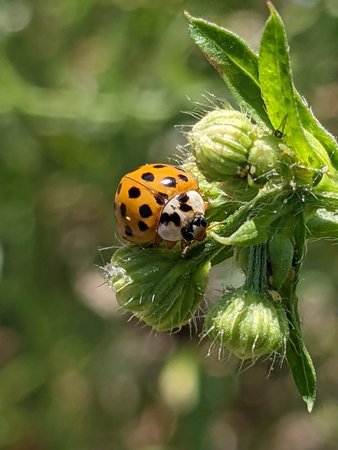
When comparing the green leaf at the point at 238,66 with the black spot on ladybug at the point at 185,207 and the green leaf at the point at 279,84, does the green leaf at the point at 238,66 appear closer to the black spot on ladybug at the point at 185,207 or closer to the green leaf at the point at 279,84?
the green leaf at the point at 279,84

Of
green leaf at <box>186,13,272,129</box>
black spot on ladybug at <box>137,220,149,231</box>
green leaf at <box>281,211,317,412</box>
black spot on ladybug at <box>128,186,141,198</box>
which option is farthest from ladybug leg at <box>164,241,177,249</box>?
green leaf at <box>186,13,272,129</box>

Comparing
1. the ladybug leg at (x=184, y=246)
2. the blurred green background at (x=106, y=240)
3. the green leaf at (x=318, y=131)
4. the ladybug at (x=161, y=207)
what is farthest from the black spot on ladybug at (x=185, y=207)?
the blurred green background at (x=106, y=240)

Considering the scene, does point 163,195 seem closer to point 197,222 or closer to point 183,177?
point 183,177

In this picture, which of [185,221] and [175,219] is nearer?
[185,221]

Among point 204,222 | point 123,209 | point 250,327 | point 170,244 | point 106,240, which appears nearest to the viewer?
point 250,327

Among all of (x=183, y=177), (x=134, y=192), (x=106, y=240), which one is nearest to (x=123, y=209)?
(x=134, y=192)

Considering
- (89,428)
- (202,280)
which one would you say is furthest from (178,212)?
(89,428)

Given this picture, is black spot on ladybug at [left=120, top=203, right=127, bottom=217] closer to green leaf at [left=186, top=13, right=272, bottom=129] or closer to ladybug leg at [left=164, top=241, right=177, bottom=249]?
ladybug leg at [left=164, top=241, right=177, bottom=249]

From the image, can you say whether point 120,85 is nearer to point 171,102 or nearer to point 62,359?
point 171,102
